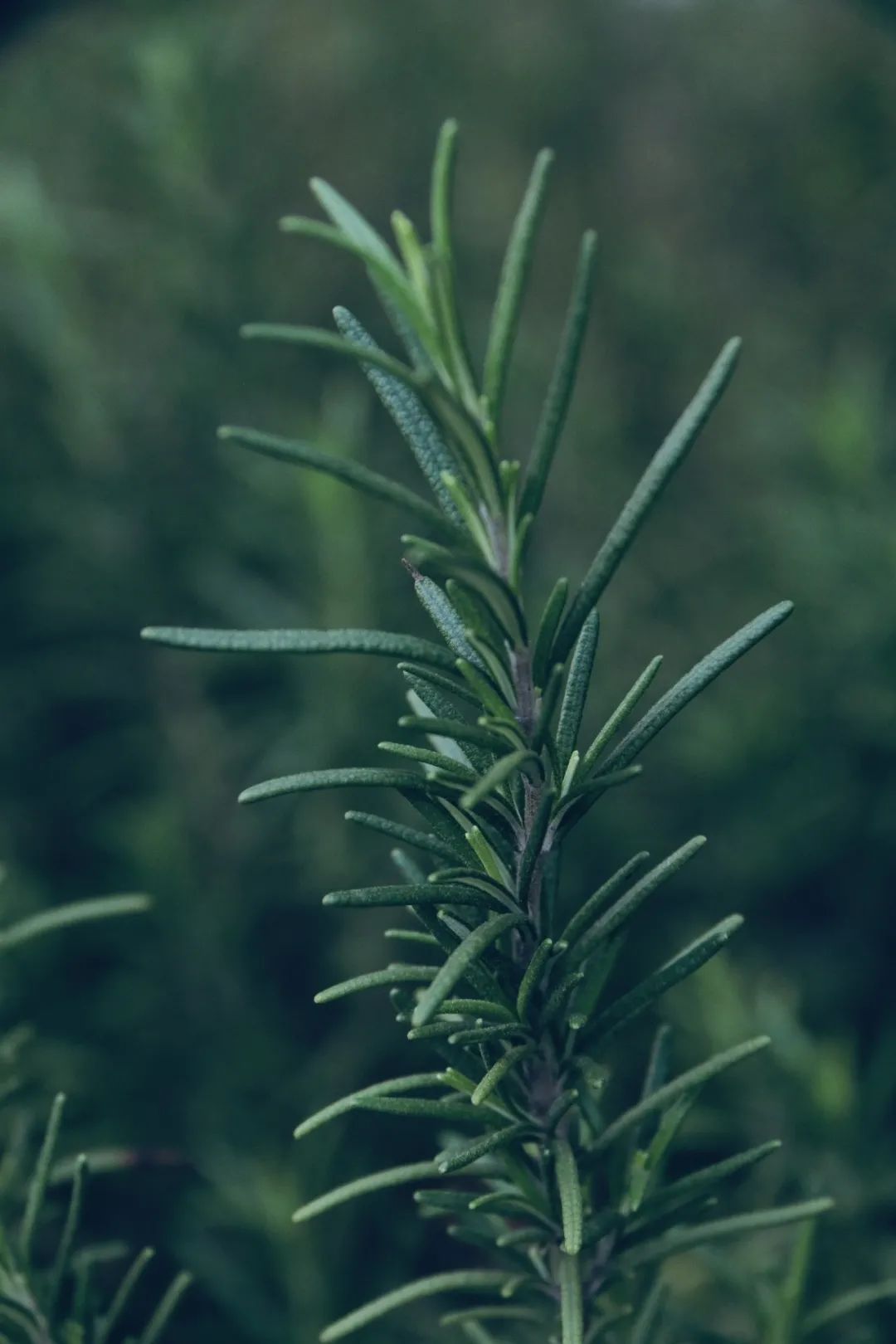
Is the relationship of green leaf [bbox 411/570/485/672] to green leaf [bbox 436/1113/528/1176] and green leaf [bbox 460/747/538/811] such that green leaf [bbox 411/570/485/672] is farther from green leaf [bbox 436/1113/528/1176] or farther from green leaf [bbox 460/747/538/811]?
green leaf [bbox 436/1113/528/1176]

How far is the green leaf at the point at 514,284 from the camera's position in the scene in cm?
37

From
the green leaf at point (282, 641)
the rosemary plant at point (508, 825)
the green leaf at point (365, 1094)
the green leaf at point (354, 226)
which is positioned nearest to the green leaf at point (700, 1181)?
the rosemary plant at point (508, 825)

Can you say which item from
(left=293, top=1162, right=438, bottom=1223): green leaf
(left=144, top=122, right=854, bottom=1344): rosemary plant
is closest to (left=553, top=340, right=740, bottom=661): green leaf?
(left=144, top=122, right=854, bottom=1344): rosemary plant

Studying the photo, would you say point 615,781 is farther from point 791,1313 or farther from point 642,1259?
point 791,1313

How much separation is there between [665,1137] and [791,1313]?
16 cm

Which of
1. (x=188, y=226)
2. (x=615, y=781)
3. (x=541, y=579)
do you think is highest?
(x=188, y=226)

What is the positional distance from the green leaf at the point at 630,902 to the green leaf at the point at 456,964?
0.03m

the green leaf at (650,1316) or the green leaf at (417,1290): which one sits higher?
the green leaf at (417,1290)

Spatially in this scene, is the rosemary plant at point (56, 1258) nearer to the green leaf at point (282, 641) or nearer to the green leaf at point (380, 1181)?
the green leaf at point (380, 1181)

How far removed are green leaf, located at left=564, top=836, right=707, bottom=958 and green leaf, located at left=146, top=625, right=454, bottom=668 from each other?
115 millimetres

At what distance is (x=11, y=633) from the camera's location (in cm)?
125

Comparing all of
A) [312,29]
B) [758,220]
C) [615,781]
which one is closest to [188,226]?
[312,29]

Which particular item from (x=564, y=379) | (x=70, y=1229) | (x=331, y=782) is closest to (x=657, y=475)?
(x=564, y=379)

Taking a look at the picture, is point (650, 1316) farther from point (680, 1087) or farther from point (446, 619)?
point (446, 619)
